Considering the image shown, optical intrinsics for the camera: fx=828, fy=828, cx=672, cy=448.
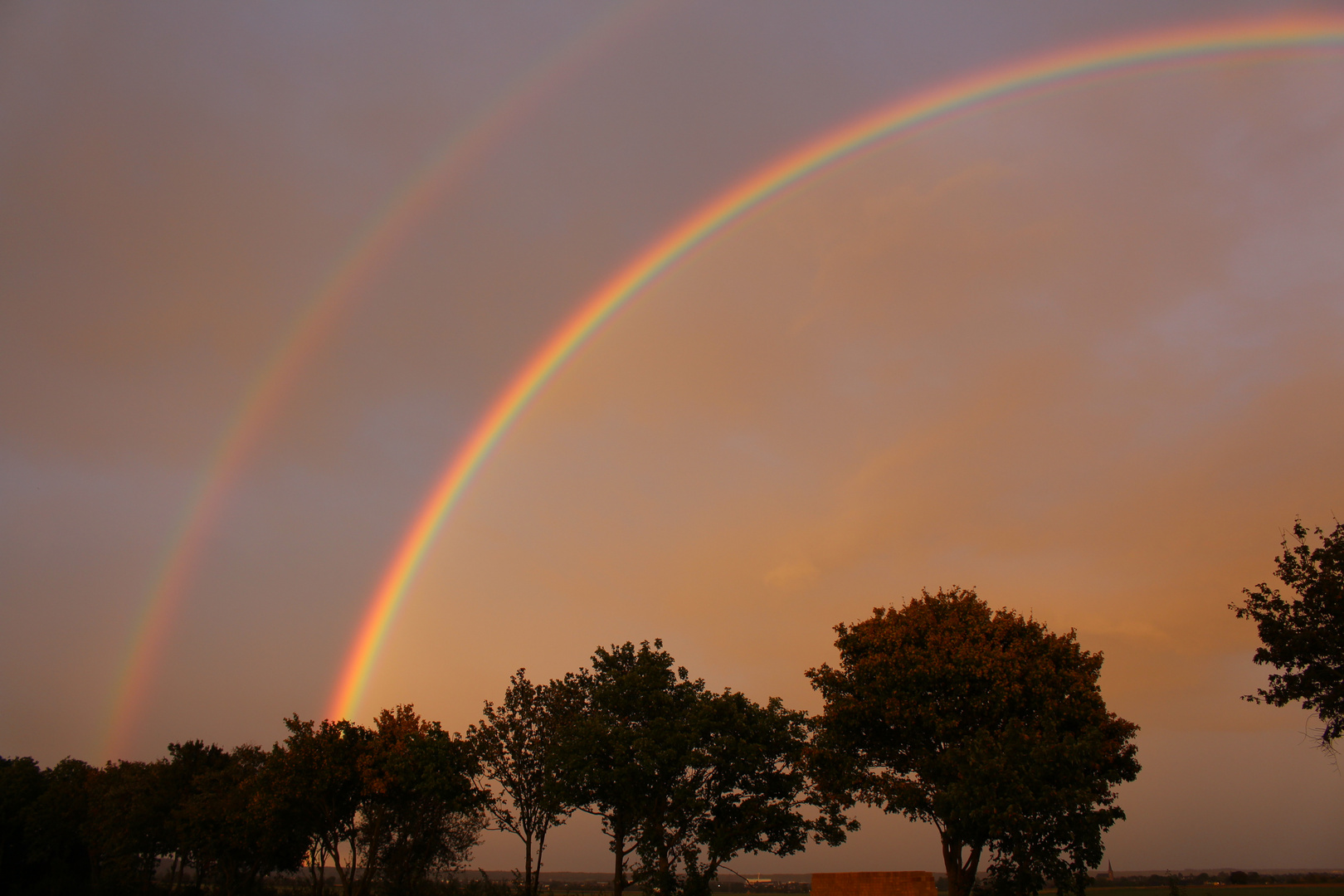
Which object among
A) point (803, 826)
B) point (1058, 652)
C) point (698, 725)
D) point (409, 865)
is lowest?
point (409, 865)

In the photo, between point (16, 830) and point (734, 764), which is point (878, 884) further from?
point (16, 830)

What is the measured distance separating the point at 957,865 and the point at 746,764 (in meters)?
9.16

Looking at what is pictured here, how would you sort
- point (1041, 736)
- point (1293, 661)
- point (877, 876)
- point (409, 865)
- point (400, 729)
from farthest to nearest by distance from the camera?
point (409, 865) < point (400, 729) < point (1041, 736) < point (1293, 661) < point (877, 876)

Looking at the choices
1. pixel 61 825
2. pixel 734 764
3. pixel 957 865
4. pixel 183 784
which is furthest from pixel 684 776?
pixel 61 825

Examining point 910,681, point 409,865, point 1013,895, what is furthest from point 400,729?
point 1013,895

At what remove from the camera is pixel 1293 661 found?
27578 mm

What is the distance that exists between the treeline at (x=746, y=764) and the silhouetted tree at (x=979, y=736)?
78 mm

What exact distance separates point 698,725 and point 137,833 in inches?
1796

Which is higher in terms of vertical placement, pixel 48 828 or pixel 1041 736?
pixel 1041 736

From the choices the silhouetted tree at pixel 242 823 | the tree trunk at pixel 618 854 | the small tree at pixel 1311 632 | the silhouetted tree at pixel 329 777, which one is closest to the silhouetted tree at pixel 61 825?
the silhouetted tree at pixel 242 823

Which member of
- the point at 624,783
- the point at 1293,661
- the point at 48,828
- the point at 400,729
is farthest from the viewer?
the point at 48,828

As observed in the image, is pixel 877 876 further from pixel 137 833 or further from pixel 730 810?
pixel 137 833

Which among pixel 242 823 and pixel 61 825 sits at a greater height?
pixel 242 823

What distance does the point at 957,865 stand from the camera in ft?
105
